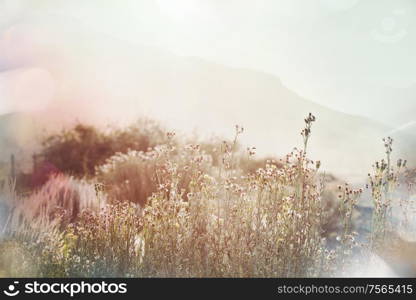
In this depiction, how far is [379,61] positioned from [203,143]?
2815 millimetres

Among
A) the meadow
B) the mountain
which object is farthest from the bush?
the meadow

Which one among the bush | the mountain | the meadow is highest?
the mountain

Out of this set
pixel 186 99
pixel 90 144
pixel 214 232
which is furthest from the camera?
pixel 90 144

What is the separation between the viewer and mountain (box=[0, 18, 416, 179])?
19.6 feet

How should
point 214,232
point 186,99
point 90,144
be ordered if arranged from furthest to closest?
point 90,144, point 186,99, point 214,232

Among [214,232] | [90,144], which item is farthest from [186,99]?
[214,232]

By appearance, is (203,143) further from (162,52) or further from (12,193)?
(12,193)

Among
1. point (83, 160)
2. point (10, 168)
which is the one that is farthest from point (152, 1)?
point (83, 160)

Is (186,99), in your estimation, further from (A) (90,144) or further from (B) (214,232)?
(B) (214,232)

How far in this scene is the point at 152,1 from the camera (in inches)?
194

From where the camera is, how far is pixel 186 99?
689cm

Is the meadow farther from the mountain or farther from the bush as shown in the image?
the bush

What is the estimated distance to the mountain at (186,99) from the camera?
5973 millimetres

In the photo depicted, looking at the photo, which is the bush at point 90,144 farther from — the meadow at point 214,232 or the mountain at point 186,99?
the meadow at point 214,232
